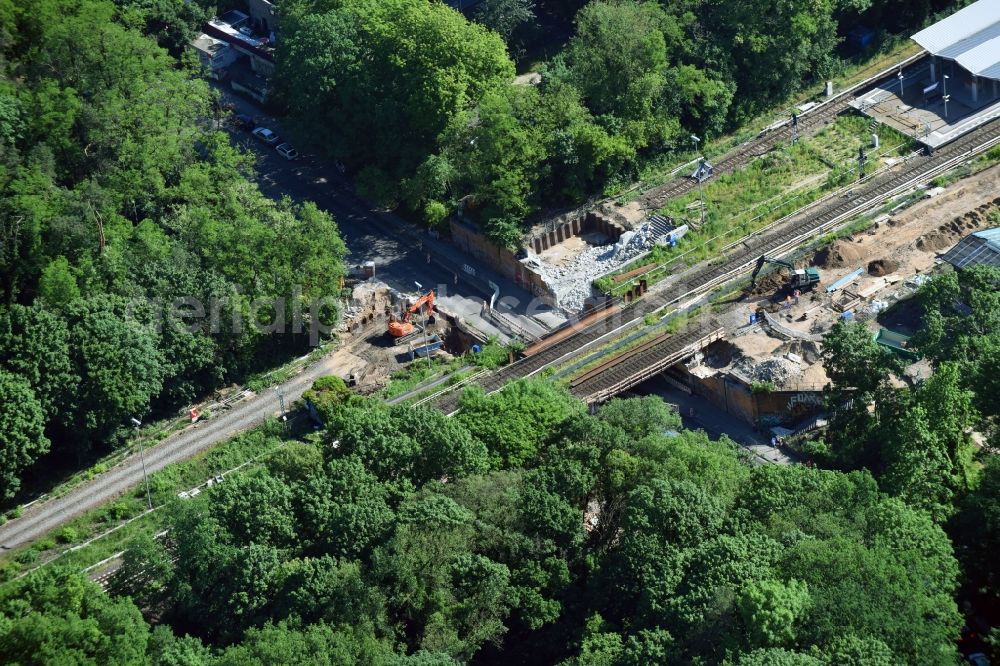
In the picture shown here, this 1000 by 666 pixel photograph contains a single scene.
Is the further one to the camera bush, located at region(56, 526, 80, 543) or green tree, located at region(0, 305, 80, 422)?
green tree, located at region(0, 305, 80, 422)

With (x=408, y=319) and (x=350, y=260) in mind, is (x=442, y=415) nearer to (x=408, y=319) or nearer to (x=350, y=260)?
(x=408, y=319)

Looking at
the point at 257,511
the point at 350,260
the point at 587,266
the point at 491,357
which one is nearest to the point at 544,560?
the point at 257,511

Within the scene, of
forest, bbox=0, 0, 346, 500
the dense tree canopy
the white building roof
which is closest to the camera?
the dense tree canopy

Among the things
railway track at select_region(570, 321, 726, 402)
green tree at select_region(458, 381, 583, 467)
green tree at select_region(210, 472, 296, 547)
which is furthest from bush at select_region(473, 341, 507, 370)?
green tree at select_region(210, 472, 296, 547)

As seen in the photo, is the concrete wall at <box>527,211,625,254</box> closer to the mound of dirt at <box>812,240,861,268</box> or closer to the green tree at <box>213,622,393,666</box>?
the mound of dirt at <box>812,240,861,268</box>

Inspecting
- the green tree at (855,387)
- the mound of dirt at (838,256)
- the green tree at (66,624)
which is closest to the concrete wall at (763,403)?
the green tree at (855,387)

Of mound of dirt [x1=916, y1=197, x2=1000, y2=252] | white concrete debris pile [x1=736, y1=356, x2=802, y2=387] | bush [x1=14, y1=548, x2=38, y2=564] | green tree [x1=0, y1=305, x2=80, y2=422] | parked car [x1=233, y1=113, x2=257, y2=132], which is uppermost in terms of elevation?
green tree [x1=0, y1=305, x2=80, y2=422]

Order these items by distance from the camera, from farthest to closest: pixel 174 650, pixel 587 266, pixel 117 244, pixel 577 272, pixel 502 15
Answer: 1. pixel 502 15
2. pixel 587 266
3. pixel 577 272
4. pixel 117 244
5. pixel 174 650
